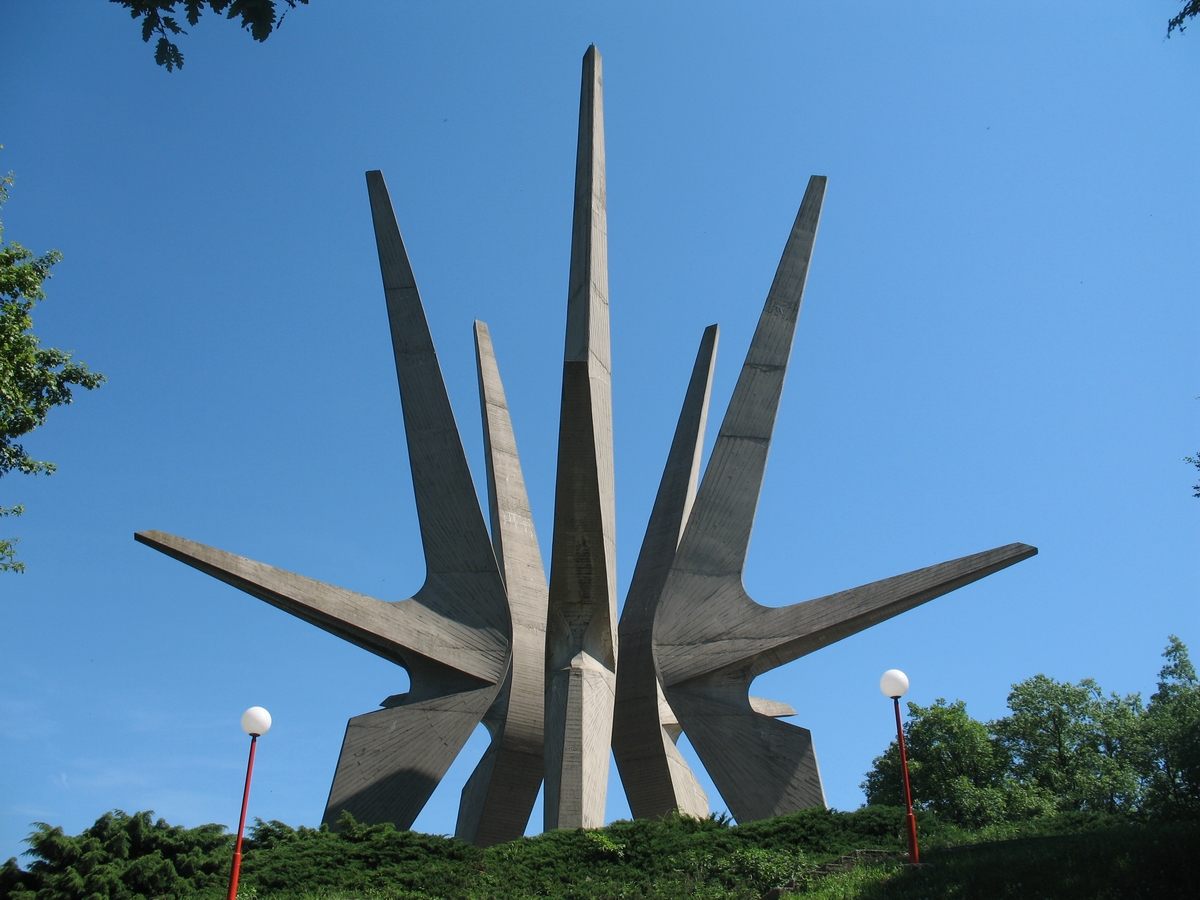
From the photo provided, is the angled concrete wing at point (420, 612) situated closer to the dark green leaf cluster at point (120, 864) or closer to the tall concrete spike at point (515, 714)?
the tall concrete spike at point (515, 714)

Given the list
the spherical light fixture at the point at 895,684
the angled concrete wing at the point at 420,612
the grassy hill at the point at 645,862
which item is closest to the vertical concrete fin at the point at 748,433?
the angled concrete wing at the point at 420,612

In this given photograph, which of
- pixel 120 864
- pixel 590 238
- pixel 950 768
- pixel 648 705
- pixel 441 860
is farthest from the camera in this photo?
pixel 950 768

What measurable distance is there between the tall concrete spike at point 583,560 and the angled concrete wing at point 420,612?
1.38 meters

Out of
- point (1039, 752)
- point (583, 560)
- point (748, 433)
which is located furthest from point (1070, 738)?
point (583, 560)

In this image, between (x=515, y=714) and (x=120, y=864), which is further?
(x=515, y=714)

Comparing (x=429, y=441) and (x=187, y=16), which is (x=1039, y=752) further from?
(x=187, y=16)

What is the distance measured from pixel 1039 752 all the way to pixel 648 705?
46.4 feet

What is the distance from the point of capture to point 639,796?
17.0 meters

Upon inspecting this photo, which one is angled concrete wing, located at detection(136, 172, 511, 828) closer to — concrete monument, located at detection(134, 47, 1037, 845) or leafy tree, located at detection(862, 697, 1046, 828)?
concrete monument, located at detection(134, 47, 1037, 845)

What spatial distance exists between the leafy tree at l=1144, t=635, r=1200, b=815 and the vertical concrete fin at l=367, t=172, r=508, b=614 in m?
8.99

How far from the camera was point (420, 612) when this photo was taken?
56.3 feet

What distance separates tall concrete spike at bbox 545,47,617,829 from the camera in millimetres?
14727

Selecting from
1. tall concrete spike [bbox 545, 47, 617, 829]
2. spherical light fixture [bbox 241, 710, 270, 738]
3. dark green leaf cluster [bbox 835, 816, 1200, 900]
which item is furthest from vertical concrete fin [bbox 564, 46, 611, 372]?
dark green leaf cluster [bbox 835, 816, 1200, 900]

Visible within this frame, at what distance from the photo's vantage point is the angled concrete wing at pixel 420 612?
15.5 m
